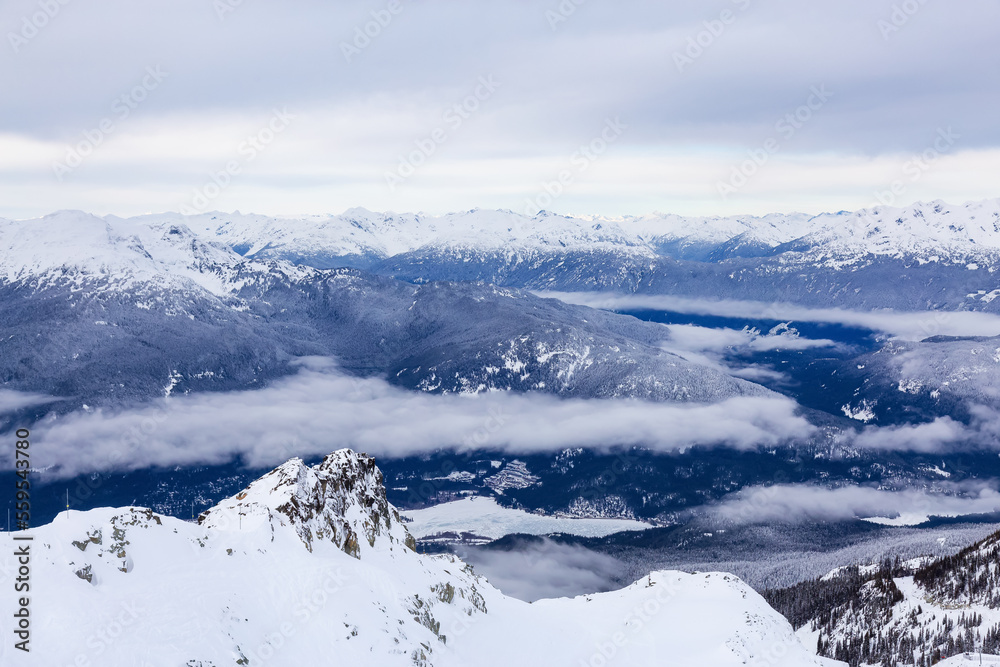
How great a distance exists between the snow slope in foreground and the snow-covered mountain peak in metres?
0.28

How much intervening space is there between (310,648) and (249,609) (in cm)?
829

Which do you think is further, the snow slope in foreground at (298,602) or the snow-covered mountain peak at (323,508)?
the snow-covered mountain peak at (323,508)

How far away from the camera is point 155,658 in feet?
229

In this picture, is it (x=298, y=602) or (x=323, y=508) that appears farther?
(x=323, y=508)

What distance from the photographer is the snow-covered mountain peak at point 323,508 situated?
342 feet

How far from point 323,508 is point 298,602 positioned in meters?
24.8

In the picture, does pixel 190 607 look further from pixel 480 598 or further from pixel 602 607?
pixel 602 607

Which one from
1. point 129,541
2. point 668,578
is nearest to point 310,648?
point 129,541

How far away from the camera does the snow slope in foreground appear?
71125 millimetres

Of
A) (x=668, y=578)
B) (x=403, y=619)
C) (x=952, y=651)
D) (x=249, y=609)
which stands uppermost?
(x=249, y=609)

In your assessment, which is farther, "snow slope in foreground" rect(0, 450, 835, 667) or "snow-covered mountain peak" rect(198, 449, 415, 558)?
"snow-covered mountain peak" rect(198, 449, 415, 558)

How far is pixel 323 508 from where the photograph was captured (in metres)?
114

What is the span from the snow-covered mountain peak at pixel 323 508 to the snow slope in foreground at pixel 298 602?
28 centimetres

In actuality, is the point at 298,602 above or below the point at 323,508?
below
